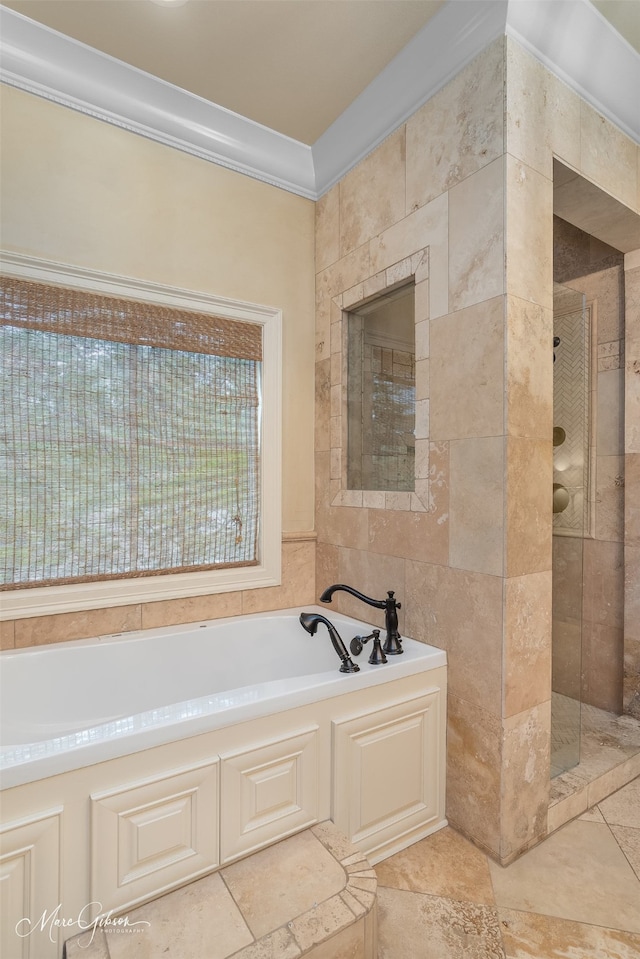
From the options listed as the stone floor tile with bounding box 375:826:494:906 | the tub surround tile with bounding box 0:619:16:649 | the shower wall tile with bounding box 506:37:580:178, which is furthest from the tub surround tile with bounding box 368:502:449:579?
the tub surround tile with bounding box 0:619:16:649

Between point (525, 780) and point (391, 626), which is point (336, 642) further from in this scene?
point (525, 780)

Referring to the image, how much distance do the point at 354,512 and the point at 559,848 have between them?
1478 mm

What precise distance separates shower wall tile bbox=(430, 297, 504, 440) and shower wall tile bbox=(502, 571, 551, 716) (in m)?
0.55

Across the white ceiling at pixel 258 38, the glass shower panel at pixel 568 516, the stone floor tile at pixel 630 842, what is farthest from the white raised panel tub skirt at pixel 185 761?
the white ceiling at pixel 258 38

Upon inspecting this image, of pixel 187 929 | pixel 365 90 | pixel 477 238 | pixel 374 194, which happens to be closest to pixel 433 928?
pixel 187 929

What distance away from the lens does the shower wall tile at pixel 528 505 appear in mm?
1673

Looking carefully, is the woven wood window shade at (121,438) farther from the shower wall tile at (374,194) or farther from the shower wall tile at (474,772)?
the shower wall tile at (474,772)

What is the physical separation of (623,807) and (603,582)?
3.45ft

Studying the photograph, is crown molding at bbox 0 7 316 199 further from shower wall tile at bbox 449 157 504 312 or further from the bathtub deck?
the bathtub deck

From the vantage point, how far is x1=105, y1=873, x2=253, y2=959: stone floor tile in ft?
3.64

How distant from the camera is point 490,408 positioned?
1.72 m

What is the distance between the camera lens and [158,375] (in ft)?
7.48

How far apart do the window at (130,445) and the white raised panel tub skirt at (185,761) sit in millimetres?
307

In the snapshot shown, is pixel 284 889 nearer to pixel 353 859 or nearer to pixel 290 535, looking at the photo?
pixel 353 859
